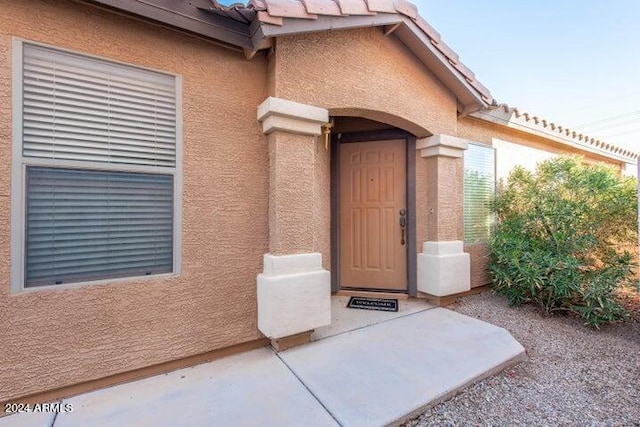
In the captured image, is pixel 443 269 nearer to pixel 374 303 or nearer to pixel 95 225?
pixel 374 303

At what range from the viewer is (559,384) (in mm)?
2633

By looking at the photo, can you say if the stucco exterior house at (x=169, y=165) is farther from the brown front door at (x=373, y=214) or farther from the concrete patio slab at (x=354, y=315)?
the brown front door at (x=373, y=214)

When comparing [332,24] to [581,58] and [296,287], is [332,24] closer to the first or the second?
[296,287]

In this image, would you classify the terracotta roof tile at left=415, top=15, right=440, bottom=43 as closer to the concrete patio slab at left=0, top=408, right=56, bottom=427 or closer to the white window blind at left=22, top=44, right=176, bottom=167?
the white window blind at left=22, top=44, right=176, bottom=167

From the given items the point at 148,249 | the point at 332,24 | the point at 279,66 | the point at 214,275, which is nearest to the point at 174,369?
the point at 214,275

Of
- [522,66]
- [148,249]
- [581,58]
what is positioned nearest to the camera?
[148,249]

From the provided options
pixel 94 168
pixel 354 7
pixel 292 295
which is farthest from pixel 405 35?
pixel 94 168

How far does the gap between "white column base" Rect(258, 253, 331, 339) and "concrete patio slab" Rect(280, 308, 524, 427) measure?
0.31 metres

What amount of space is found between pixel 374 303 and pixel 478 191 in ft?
8.93

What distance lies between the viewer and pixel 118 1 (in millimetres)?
2324

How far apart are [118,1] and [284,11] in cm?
138

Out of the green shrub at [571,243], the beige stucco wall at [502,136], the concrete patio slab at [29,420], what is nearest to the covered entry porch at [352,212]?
the beige stucco wall at [502,136]

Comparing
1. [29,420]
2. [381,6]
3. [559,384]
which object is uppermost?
[381,6]

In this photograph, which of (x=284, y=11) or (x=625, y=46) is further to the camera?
(x=625, y=46)
